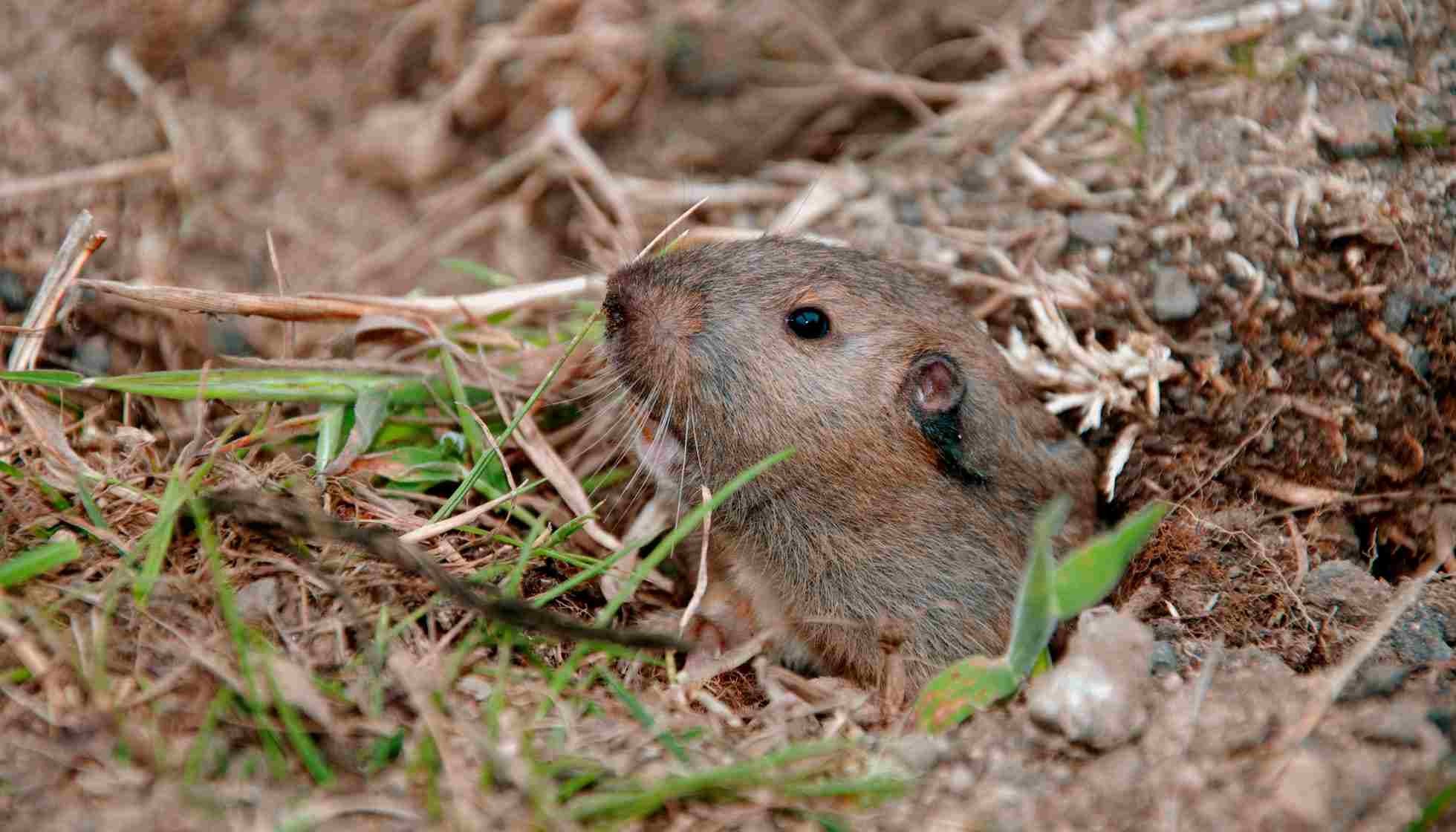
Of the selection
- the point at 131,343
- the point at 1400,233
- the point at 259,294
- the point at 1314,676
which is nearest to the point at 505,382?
the point at 259,294

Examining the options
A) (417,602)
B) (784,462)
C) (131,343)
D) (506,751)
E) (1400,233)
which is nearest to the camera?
(506,751)

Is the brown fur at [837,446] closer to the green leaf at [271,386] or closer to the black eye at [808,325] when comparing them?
the black eye at [808,325]

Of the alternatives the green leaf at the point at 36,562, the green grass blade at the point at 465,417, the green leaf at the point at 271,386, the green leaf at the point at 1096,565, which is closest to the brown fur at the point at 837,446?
the green grass blade at the point at 465,417

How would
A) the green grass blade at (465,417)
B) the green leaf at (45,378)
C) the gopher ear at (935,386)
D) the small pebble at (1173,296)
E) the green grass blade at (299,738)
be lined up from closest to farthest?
the green grass blade at (299,738), the green leaf at (45,378), the gopher ear at (935,386), the green grass blade at (465,417), the small pebble at (1173,296)

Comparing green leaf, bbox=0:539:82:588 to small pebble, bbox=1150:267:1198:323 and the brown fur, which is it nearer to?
the brown fur

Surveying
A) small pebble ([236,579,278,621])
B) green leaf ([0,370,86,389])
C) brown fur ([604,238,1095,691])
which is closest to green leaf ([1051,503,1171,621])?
brown fur ([604,238,1095,691])

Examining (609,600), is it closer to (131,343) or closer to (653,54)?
(131,343)
